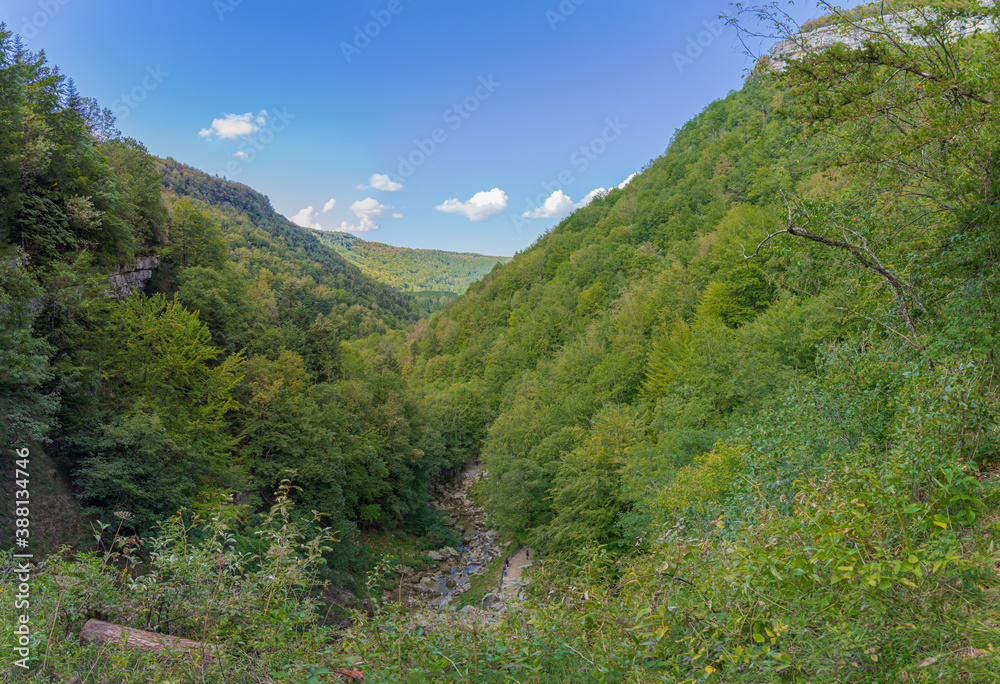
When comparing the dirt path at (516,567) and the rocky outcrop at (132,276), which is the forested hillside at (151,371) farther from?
the dirt path at (516,567)

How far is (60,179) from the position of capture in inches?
784

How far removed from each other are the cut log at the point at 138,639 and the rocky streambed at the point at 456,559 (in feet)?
49.7

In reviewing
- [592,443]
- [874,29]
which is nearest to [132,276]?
[592,443]

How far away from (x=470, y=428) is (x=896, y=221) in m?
45.6

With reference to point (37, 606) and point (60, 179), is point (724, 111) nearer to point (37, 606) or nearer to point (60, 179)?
point (60, 179)

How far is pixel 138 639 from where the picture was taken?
15.0 ft

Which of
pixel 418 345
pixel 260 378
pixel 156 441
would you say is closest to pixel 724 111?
pixel 418 345

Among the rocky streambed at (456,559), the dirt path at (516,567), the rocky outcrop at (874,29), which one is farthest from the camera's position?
the rocky streambed at (456,559)

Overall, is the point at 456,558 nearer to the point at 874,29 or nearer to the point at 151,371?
the point at 151,371

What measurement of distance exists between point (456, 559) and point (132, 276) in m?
27.0

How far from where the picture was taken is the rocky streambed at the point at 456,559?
24.3 m

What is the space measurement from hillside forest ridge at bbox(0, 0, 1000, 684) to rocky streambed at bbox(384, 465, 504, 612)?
0.42 meters

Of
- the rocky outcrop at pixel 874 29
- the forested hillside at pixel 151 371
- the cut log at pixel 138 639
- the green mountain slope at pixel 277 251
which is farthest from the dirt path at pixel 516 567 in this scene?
the green mountain slope at pixel 277 251

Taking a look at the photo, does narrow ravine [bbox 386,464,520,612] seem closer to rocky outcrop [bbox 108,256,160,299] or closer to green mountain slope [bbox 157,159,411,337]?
rocky outcrop [bbox 108,256,160,299]
